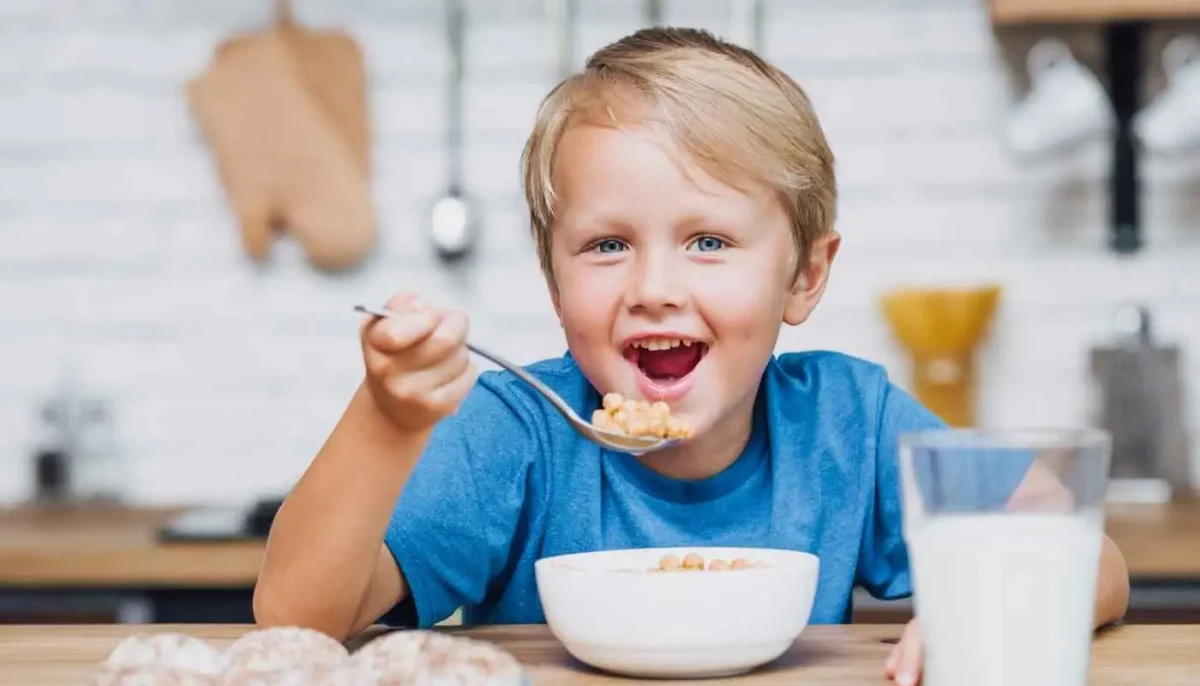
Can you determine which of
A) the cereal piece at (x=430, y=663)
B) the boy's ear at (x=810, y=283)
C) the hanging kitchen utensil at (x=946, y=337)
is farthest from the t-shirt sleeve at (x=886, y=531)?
the hanging kitchen utensil at (x=946, y=337)

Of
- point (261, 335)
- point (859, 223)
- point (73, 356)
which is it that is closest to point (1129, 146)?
point (859, 223)

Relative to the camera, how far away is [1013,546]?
0.93 metres

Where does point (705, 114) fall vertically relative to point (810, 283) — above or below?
above

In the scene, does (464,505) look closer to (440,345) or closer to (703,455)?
(703,455)

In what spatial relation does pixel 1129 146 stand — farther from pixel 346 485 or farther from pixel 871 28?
pixel 346 485

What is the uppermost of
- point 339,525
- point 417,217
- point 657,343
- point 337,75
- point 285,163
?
point 337,75

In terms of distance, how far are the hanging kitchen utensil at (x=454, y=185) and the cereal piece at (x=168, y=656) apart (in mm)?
2095

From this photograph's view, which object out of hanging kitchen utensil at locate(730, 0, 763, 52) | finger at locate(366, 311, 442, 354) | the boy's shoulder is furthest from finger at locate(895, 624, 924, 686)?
hanging kitchen utensil at locate(730, 0, 763, 52)

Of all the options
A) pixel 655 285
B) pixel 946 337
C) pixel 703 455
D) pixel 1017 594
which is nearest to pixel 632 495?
pixel 703 455

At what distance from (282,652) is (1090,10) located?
7.05ft

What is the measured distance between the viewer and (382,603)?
4.28ft

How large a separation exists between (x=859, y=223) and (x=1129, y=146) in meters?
0.50

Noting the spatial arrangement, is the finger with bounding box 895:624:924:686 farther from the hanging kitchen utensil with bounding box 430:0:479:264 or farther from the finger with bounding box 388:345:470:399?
the hanging kitchen utensil with bounding box 430:0:479:264

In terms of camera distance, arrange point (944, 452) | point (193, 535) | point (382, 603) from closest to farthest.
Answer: point (944, 452) < point (382, 603) < point (193, 535)
